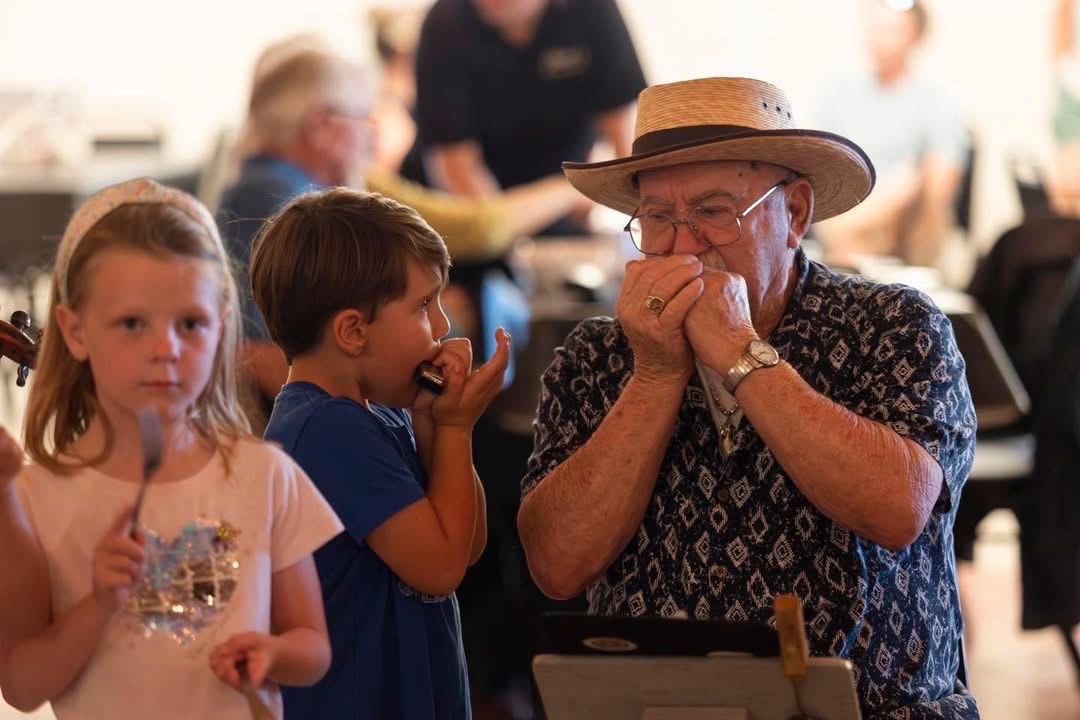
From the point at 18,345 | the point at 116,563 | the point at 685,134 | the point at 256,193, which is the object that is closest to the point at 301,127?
the point at 256,193

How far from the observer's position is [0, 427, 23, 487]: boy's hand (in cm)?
133

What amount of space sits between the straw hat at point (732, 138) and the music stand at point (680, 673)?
709mm

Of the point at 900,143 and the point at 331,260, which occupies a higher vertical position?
the point at 900,143

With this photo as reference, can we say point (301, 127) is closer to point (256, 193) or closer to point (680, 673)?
point (256, 193)

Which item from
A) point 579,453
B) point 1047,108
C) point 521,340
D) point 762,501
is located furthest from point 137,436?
point 1047,108

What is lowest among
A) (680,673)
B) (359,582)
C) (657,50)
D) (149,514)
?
(680,673)

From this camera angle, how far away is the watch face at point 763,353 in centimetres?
182

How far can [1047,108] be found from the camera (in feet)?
26.5

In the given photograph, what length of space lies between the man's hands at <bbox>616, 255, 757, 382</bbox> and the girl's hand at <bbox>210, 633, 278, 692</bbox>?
687mm

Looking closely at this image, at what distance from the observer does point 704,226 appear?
1970 millimetres

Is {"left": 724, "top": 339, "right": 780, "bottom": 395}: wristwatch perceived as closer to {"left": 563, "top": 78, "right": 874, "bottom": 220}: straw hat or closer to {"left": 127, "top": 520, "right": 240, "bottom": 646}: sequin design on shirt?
{"left": 563, "top": 78, "right": 874, "bottom": 220}: straw hat

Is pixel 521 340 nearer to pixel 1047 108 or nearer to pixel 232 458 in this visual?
pixel 232 458

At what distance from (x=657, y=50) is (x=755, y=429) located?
6976 mm

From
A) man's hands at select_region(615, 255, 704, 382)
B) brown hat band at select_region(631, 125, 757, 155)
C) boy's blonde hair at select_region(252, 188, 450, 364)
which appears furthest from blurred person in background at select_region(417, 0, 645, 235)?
boy's blonde hair at select_region(252, 188, 450, 364)
